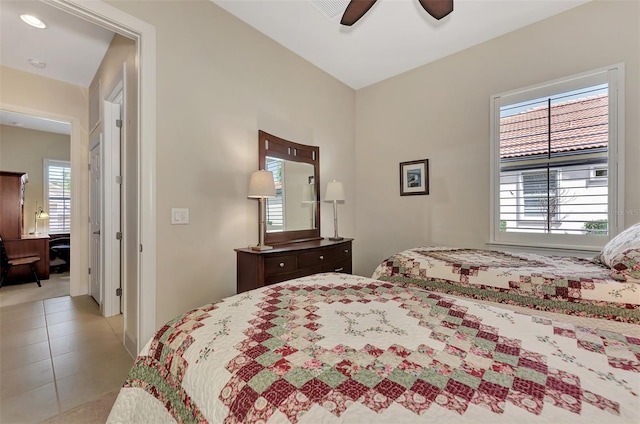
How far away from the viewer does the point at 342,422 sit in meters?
0.54

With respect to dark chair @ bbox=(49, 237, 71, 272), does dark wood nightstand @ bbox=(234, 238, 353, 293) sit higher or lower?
higher

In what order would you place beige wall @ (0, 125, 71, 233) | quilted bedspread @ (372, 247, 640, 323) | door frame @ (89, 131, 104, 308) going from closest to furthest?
1. quilted bedspread @ (372, 247, 640, 323)
2. door frame @ (89, 131, 104, 308)
3. beige wall @ (0, 125, 71, 233)

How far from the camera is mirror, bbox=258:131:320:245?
2768 mm

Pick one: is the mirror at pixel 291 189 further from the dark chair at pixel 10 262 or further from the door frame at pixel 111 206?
the dark chair at pixel 10 262

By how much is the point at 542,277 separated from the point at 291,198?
222 cm

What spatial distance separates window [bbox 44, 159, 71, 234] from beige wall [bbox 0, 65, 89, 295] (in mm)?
2372

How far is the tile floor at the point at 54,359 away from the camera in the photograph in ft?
5.49

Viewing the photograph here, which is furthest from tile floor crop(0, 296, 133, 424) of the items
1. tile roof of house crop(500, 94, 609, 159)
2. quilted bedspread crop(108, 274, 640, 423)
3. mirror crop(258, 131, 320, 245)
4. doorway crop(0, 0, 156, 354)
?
tile roof of house crop(500, 94, 609, 159)

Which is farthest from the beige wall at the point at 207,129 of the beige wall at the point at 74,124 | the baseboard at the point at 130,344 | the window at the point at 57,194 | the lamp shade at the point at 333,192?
the window at the point at 57,194

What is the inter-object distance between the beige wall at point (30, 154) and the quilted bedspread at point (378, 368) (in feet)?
20.4

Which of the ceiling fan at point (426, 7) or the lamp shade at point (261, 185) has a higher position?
the ceiling fan at point (426, 7)

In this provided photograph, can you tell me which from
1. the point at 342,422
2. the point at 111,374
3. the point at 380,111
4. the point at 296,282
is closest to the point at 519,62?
the point at 380,111

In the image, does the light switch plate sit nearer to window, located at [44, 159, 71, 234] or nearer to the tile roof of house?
the tile roof of house

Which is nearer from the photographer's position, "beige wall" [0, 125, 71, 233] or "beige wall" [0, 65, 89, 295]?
"beige wall" [0, 65, 89, 295]
